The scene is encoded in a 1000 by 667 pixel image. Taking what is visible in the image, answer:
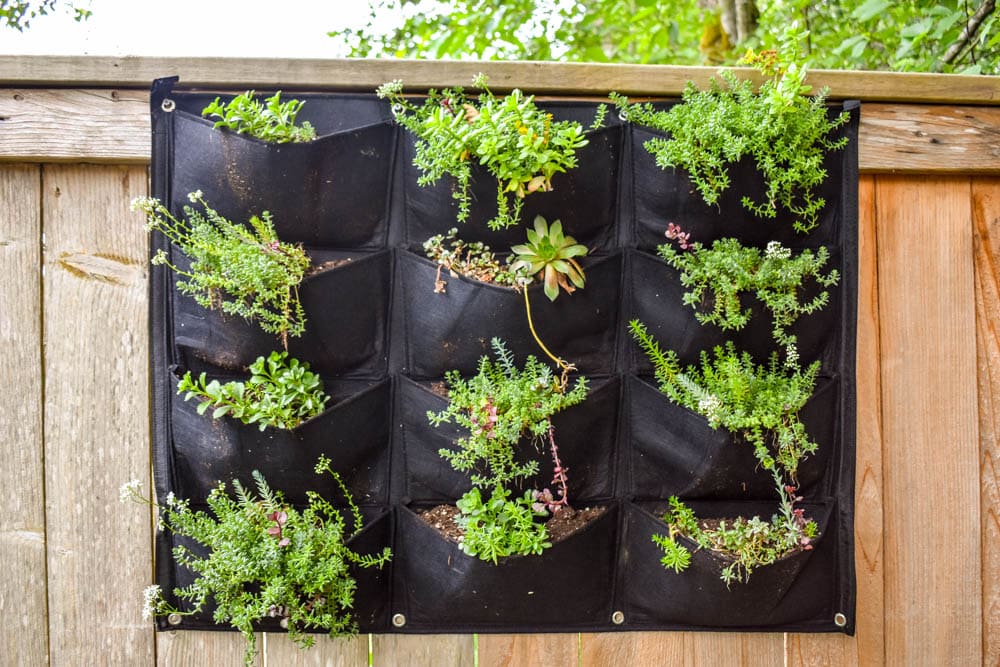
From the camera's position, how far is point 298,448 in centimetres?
136

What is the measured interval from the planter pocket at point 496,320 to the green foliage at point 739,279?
0.15 meters

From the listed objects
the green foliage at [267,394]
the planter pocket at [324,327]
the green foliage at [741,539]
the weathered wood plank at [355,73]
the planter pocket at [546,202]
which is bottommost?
the green foliage at [741,539]

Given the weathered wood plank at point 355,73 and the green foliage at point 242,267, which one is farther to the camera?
the weathered wood plank at point 355,73

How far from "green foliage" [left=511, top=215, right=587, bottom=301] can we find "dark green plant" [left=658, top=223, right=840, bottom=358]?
0.64 feet

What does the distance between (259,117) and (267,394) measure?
533 mm

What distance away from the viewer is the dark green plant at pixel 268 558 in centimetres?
132

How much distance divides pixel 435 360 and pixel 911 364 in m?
1.08

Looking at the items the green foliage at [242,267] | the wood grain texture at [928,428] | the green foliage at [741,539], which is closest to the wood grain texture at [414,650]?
the green foliage at [741,539]

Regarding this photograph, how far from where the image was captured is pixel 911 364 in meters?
1.57

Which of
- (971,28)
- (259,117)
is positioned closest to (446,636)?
(259,117)

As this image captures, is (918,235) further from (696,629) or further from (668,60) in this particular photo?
(668,60)

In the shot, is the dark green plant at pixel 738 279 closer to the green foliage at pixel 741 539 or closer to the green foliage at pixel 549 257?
the green foliage at pixel 549 257

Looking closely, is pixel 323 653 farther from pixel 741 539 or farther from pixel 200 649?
pixel 741 539

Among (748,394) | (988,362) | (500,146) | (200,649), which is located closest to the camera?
(500,146)
